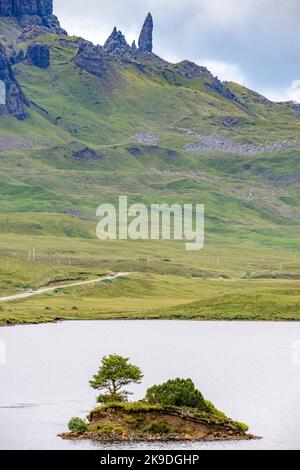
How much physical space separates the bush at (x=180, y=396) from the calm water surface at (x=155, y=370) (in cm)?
450

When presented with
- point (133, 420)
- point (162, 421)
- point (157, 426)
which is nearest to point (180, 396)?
point (162, 421)

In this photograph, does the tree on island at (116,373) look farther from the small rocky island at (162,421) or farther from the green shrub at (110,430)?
the green shrub at (110,430)

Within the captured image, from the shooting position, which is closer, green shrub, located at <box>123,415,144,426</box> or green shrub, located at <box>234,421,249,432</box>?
green shrub, located at <box>123,415,144,426</box>

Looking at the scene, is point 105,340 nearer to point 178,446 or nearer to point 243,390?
point 243,390

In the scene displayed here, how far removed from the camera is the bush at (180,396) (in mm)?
78250

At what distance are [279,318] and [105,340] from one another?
52.3 metres

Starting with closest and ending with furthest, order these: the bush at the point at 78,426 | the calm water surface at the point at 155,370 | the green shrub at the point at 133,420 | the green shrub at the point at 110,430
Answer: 1. the green shrub at the point at 110,430
2. the green shrub at the point at 133,420
3. the bush at the point at 78,426
4. the calm water surface at the point at 155,370

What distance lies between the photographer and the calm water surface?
8312 centimetres

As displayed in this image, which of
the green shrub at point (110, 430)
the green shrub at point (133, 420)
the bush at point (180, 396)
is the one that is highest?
the bush at point (180, 396)

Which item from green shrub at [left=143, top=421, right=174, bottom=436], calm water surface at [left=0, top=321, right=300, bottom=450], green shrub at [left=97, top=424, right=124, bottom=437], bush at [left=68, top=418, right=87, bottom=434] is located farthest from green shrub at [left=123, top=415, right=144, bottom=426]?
A: calm water surface at [left=0, top=321, right=300, bottom=450]

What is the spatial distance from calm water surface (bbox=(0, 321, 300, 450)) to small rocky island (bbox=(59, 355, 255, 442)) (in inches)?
66.9

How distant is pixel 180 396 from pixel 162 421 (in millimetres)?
2526

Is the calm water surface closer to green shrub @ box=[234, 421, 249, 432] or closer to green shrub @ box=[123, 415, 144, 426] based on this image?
green shrub @ box=[234, 421, 249, 432]

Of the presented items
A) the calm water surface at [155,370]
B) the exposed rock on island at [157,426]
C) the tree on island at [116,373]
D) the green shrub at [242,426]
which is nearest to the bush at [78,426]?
the exposed rock on island at [157,426]
